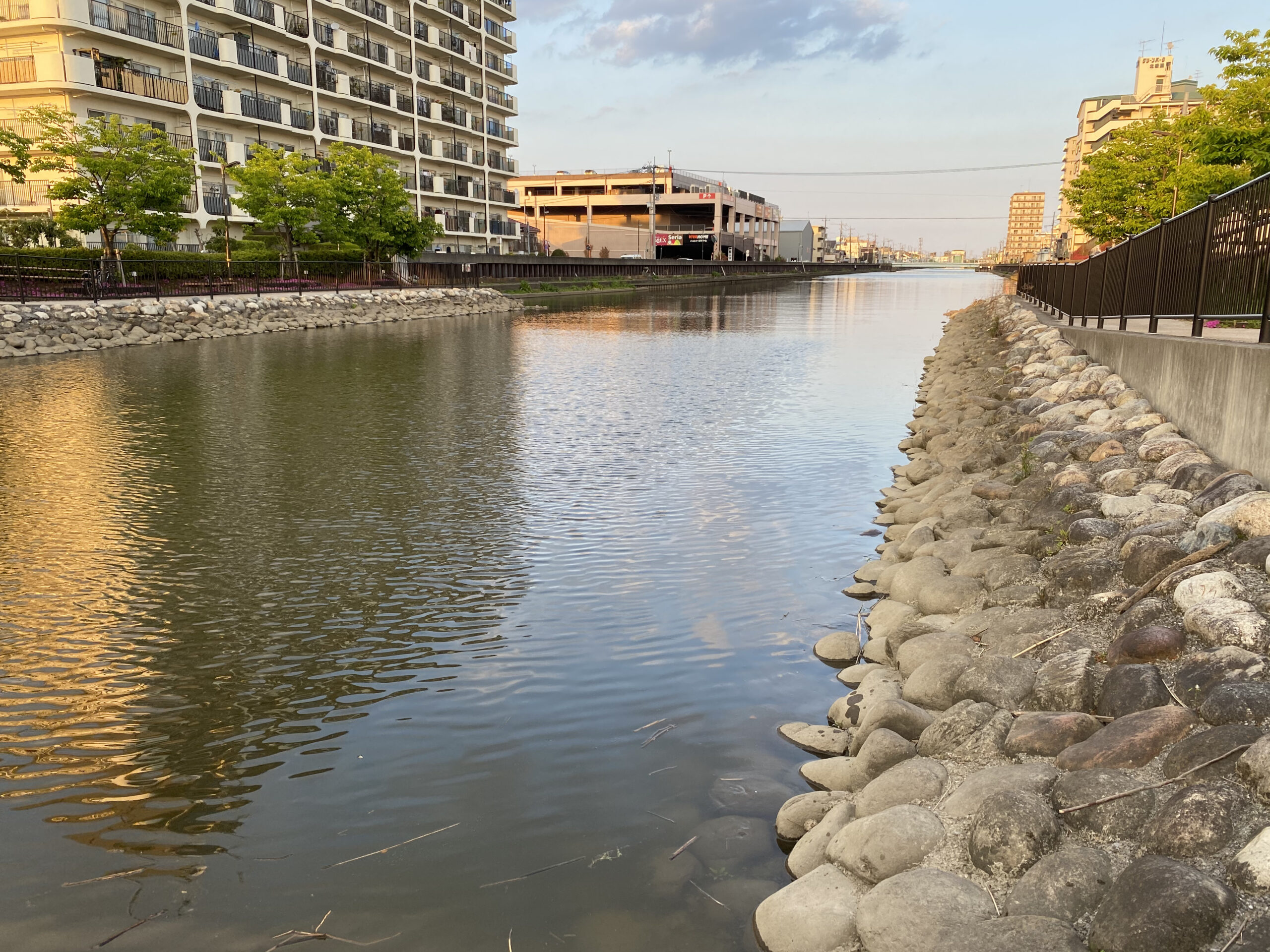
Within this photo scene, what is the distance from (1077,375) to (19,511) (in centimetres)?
1408

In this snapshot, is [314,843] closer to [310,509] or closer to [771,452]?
[310,509]

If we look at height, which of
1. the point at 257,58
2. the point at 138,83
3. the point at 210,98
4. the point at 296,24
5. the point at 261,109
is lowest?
the point at 138,83

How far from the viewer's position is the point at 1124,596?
5.79 m

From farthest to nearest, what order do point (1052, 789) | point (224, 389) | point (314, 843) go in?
point (224, 389) → point (314, 843) → point (1052, 789)

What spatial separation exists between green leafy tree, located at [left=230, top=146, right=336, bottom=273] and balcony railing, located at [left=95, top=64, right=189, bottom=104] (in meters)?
4.28

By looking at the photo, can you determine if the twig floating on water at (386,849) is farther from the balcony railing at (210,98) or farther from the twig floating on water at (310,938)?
the balcony railing at (210,98)

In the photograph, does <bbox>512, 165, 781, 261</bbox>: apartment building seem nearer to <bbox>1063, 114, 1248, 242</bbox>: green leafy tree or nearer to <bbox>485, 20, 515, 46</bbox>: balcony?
<bbox>485, 20, 515, 46</bbox>: balcony

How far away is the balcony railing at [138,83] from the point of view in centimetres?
4206

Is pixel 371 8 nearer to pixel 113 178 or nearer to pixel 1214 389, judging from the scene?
pixel 113 178

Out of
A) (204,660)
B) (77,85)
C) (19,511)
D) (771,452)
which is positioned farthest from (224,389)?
(77,85)

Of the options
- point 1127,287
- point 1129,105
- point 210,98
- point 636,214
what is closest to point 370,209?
point 210,98

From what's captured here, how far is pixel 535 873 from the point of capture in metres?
4.58

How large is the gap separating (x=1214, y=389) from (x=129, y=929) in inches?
346

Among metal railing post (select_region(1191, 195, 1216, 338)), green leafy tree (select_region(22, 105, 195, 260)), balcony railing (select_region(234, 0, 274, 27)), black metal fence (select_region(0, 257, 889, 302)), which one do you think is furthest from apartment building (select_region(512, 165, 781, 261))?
metal railing post (select_region(1191, 195, 1216, 338))
